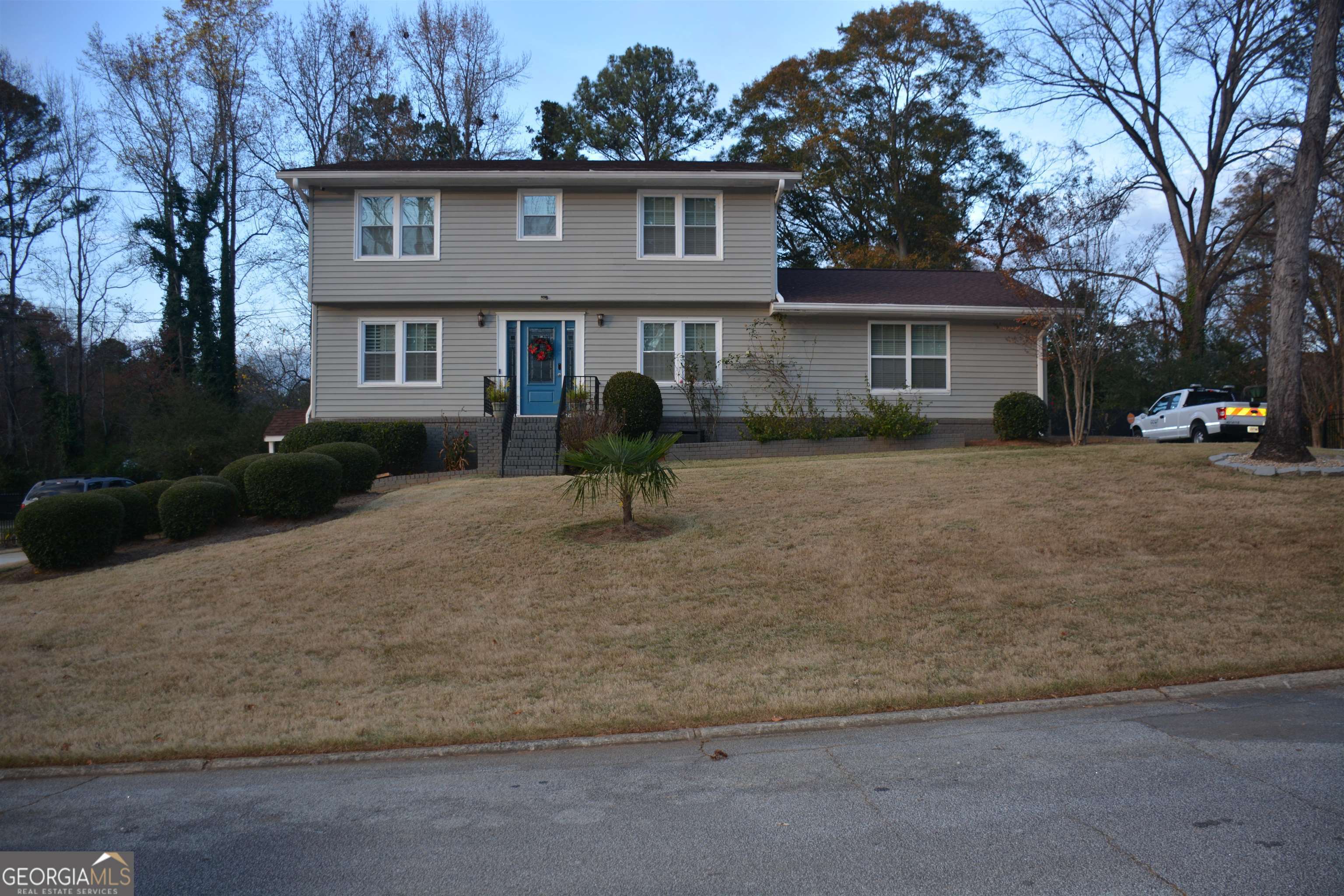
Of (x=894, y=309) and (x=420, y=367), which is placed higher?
(x=894, y=309)

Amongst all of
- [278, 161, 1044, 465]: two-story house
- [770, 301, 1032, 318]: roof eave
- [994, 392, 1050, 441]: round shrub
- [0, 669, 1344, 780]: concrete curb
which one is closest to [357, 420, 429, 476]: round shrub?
[278, 161, 1044, 465]: two-story house

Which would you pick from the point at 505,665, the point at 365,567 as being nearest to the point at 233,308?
the point at 365,567

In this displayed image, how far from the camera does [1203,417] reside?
1883cm

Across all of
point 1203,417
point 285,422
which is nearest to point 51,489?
point 285,422

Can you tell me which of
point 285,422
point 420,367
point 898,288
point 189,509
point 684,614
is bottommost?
point 684,614

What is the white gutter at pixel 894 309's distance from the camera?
64.8 feet

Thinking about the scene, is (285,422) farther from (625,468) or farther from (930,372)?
(625,468)

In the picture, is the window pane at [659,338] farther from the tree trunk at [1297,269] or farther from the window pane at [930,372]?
the tree trunk at [1297,269]

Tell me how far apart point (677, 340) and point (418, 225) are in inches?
247

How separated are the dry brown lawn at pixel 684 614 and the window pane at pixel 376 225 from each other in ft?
29.4

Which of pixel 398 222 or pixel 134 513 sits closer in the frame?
pixel 134 513

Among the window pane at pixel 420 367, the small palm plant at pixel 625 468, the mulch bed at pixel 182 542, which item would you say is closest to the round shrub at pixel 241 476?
the mulch bed at pixel 182 542

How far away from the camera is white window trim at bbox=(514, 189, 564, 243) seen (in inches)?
797

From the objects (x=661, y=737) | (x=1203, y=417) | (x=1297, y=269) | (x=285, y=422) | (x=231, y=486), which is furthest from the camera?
(x=285, y=422)
